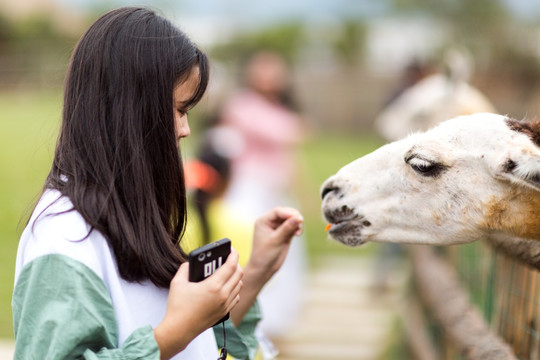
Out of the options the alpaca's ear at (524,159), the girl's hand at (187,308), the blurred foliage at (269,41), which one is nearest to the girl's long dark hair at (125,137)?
Result: the girl's hand at (187,308)

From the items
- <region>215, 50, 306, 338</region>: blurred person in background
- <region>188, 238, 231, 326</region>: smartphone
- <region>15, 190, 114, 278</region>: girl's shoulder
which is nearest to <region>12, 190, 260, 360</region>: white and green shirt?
<region>15, 190, 114, 278</region>: girl's shoulder

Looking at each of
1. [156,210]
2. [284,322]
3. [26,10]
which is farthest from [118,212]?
[26,10]

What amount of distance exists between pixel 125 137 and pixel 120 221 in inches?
7.7

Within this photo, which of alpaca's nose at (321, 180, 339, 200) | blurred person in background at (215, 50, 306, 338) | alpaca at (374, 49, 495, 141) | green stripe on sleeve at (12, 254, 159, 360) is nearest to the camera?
green stripe on sleeve at (12, 254, 159, 360)

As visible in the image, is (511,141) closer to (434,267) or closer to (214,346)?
(214,346)

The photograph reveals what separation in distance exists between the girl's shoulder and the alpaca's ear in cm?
118

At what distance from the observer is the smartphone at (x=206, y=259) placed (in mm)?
1442

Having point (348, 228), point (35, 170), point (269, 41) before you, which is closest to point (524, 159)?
point (348, 228)

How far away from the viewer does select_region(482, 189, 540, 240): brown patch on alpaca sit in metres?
2.06

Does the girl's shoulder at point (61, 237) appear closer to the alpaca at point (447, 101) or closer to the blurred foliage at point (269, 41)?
the alpaca at point (447, 101)

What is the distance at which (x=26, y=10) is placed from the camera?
136 ft

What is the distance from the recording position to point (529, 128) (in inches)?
82.1

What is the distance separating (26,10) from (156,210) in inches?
1715

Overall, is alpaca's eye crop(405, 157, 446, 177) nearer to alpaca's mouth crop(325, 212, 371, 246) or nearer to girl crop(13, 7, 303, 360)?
alpaca's mouth crop(325, 212, 371, 246)
